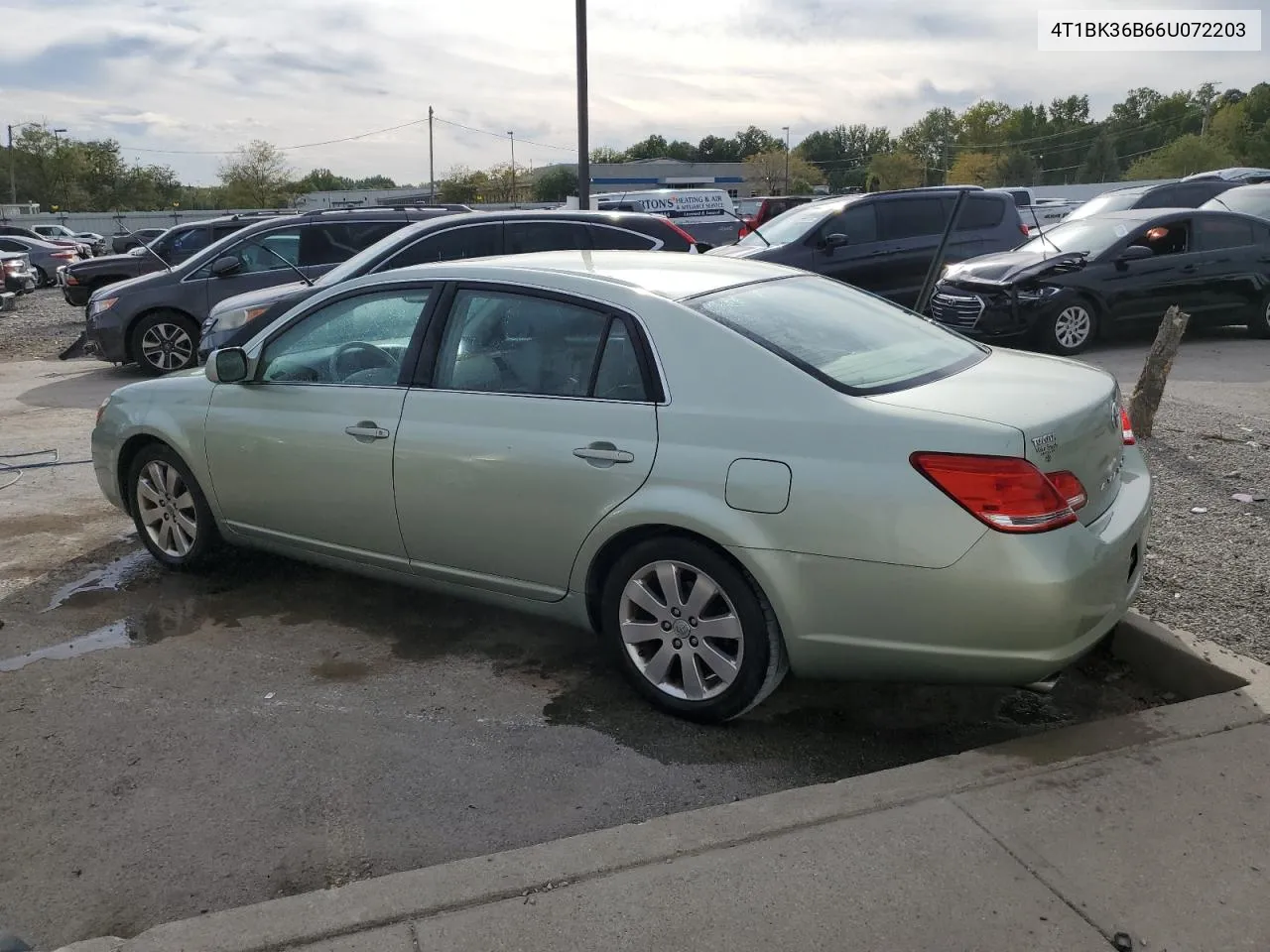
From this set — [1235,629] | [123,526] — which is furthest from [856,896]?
[123,526]

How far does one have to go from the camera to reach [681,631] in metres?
3.78

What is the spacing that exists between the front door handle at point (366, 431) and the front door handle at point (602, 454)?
99 cm

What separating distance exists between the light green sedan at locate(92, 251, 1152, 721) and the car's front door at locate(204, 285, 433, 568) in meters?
0.01

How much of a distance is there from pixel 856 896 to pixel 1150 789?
1023 mm

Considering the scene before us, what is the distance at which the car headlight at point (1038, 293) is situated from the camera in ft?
37.3

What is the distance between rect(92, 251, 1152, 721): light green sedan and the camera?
3289 millimetres

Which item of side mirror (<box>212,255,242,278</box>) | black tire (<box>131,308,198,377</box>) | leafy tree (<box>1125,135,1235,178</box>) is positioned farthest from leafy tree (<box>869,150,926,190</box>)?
black tire (<box>131,308,198,377</box>)

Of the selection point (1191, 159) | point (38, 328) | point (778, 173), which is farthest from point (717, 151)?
point (38, 328)

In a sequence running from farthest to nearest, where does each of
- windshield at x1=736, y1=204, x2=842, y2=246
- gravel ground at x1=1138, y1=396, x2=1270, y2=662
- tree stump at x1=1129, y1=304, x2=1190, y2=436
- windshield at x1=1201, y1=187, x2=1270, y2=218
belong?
windshield at x1=1201, y1=187, x2=1270, y2=218 → windshield at x1=736, y1=204, x2=842, y2=246 → tree stump at x1=1129, y1=304, x2=1190, y2=436 → gravel ground at x1=1138, y1=396, x2=1270, y2=662

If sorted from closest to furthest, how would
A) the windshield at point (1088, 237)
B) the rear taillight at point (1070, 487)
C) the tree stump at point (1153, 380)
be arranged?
the rear taillight at point (1070, 487), the tree stump at point (1153, 380), the windshield at point (1088, 237)

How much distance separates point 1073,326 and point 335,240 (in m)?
8.04

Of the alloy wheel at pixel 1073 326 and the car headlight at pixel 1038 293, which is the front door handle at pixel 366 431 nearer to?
the car headlight at pixel 1038 293

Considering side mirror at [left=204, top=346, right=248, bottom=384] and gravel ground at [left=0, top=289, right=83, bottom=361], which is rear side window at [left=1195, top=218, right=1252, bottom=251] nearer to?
side mirror at [left=204, top=346, right=248, bottom=384]

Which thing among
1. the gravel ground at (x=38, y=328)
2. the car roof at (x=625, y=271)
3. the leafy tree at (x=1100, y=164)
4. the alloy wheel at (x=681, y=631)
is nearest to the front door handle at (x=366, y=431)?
the car roof at (x=625, y=271)
